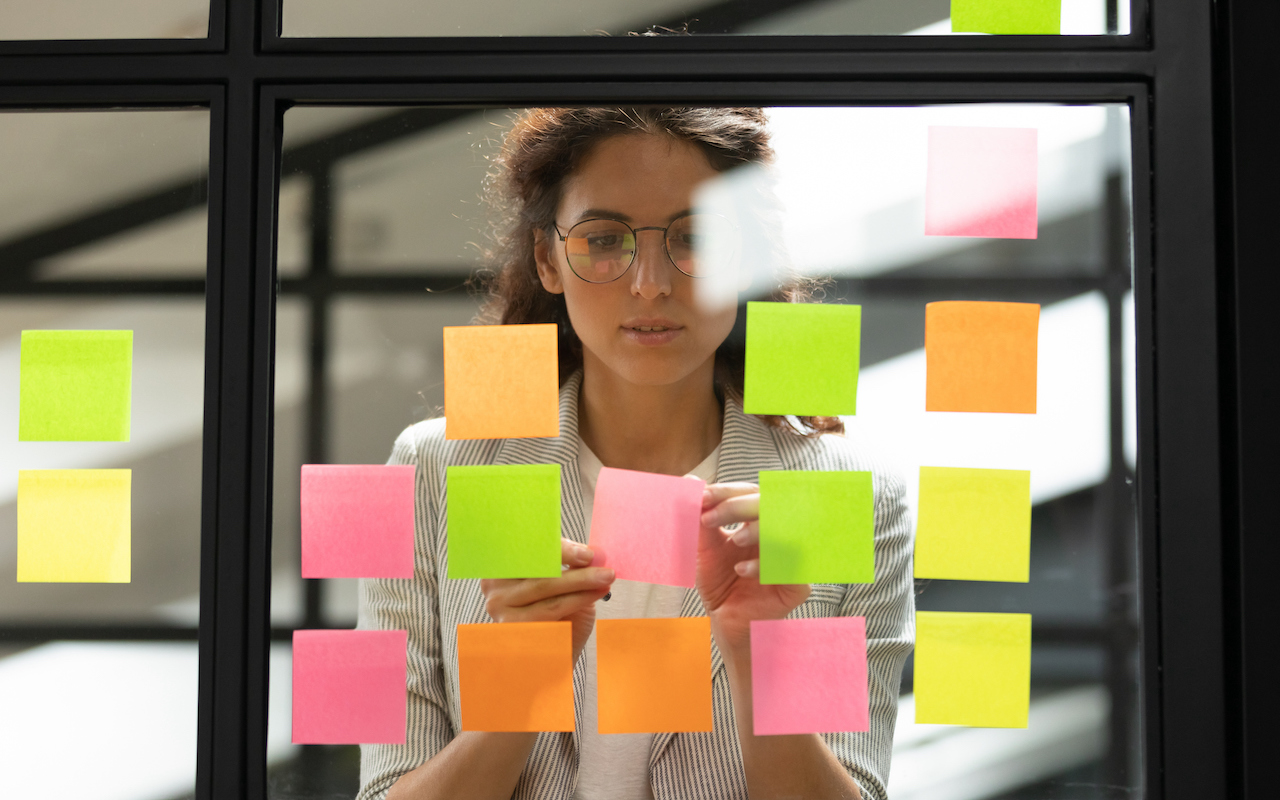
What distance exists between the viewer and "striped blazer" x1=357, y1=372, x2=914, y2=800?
2.90 ft

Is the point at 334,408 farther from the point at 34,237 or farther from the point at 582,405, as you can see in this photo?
the point at 34,237

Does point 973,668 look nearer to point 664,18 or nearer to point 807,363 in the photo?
point 807,363

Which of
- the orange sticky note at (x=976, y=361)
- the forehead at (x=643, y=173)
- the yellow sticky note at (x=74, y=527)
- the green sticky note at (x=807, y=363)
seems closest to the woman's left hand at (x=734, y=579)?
the green sticky note at (x=807, y=363)

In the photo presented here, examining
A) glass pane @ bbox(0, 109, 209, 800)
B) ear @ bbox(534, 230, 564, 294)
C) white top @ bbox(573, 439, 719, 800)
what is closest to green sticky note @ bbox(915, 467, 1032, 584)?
white top @ bbox(573, 439, 719, 800)

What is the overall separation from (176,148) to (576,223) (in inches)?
18.0

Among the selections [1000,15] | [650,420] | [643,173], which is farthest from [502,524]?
[1000,15]

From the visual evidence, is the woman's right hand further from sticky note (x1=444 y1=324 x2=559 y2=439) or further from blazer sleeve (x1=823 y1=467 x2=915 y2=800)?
blazer sleeve (x1=823 y1=467 x2=915 y2=800)

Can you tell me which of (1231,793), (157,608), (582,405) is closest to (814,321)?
(582,405)

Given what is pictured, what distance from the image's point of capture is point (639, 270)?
0.92 m

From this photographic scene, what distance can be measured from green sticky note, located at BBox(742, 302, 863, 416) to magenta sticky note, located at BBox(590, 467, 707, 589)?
0.13m

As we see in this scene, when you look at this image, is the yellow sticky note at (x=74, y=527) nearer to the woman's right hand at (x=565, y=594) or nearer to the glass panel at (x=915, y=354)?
the glass panel at (x=915, y=354)

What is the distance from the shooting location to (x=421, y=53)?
89cm

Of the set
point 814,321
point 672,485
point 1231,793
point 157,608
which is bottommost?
point 1231,793

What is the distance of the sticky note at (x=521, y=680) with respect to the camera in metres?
0.88
